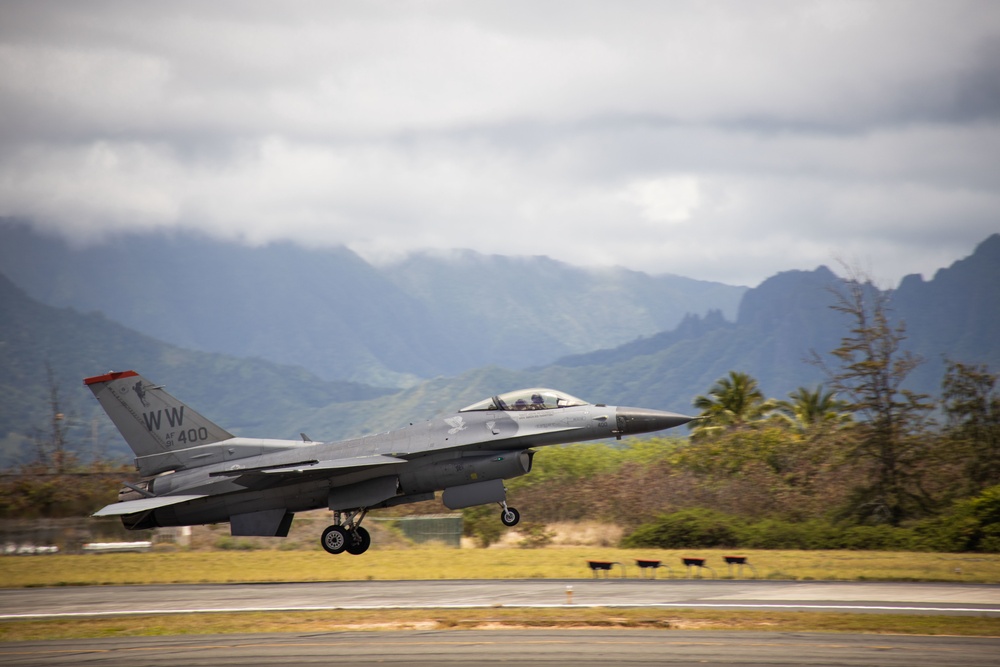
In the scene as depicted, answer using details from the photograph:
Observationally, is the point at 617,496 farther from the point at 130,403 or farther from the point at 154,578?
the point at 130,403

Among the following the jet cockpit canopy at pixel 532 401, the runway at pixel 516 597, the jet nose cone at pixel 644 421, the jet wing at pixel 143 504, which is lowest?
Answer: the runway at pixel 516 597

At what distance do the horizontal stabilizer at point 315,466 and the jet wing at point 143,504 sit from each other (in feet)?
3.91

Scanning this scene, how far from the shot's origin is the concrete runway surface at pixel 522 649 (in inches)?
722

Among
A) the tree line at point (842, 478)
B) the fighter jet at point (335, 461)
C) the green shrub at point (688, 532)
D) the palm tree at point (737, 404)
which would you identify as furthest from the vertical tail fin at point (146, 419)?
the palm tree at point (737, 404)

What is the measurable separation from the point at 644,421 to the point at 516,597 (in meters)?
5.89

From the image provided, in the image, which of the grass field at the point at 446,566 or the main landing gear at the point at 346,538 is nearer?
the main landing gear at the point at 346,538

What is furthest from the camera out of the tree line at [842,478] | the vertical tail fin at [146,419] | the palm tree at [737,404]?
the palm tree at [737,404]

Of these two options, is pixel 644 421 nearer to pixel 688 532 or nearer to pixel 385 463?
pixel 385 463

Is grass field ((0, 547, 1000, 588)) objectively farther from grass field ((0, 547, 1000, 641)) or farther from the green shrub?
the green shrub

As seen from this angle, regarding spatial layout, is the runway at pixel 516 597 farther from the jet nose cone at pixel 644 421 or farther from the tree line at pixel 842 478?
the tree line at pixel 842 478

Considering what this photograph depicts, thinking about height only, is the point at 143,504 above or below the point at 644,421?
below

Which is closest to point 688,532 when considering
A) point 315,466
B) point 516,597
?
point 516,597

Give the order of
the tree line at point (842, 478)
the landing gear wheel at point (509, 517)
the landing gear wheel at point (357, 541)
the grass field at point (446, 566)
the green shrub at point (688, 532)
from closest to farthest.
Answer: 1. the landing gear wheel at point (509, 517)
2. the landing gear wheel at point (357, 541)
3. the grass field at point (446, 566)
4. the green shrub at point (688, 532)
5. the tree line at point (842, 478)

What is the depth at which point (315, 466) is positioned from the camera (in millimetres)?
27891
